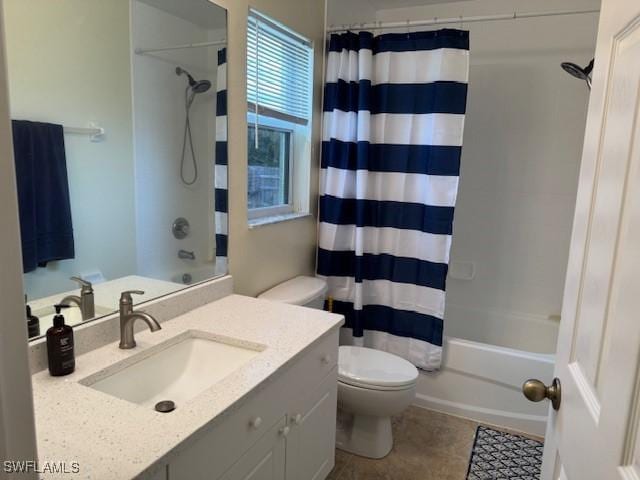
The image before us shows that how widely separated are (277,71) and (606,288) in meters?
1.81

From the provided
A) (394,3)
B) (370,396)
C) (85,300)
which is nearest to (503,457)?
(370,396)

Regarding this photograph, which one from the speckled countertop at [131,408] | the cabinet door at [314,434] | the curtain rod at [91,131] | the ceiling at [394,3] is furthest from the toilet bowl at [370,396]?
the ceiling at [394,3]

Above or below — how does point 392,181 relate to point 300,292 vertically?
above

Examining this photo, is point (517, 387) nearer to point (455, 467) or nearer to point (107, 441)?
point (455, 467)

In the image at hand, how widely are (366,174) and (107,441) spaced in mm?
1854

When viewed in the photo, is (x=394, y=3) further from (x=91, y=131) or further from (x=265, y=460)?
(x=265, y=460)

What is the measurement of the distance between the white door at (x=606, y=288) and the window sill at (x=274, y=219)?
140 centimetres

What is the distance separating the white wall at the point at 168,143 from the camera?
5.10 feet

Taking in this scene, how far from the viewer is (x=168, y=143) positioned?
170 cm

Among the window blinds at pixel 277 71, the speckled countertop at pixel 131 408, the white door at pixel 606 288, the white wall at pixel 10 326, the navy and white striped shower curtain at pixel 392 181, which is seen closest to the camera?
the white wall at pixel 10 326

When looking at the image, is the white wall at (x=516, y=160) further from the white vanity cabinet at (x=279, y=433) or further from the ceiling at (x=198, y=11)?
the white vanity cabinet at (x=279, y=433)

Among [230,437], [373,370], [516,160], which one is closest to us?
[230,437]

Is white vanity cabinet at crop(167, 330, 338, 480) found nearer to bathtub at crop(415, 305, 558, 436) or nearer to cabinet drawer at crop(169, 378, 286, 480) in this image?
cabinet drawer at crop(169, 378, 286, 480)

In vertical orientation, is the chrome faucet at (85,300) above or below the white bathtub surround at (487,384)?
above
